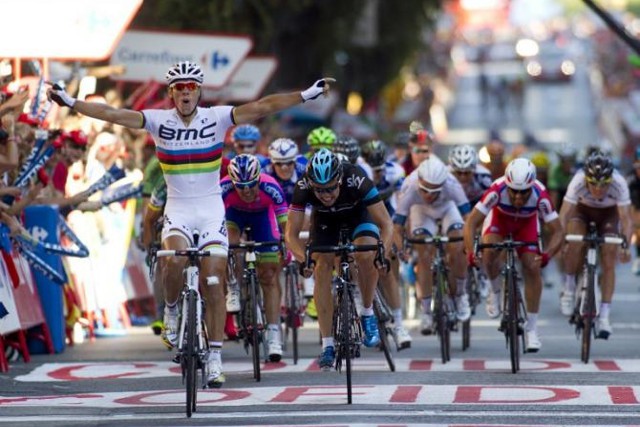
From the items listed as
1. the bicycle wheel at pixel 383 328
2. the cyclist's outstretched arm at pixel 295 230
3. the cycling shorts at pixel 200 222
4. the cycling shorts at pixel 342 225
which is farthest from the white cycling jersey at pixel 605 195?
the cycling shorts at pixel 200 222

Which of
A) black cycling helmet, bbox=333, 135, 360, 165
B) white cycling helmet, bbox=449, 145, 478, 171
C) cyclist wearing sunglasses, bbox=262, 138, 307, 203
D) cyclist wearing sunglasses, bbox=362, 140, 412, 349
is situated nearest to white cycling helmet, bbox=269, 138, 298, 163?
cyclist wearing sunglasses, bbox=262, 138, 307, 203

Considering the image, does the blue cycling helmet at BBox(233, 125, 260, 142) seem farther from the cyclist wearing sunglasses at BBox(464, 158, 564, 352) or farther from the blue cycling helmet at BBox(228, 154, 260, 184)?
the blue cycling helmet at BBox(228, 154, 260, 184)

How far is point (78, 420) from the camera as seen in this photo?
44.3 feet

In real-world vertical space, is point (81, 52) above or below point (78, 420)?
above

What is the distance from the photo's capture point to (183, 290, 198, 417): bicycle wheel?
13578 mm

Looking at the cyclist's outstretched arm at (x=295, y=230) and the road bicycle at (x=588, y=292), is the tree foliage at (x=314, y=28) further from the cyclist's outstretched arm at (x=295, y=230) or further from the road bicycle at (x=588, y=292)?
the cyclist's outstretched arm at (x=295, y=230)

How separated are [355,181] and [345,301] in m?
0.98

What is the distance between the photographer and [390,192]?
20.0m

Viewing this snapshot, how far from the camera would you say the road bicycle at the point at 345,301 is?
1456 centimetres

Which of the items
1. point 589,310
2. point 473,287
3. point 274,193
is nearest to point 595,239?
point 589,310

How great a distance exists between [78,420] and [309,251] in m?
2.21

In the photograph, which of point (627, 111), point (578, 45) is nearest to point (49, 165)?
point (627, 111)

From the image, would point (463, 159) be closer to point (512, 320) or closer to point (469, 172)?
point (469, 172)

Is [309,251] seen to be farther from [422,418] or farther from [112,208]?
[112,208]
